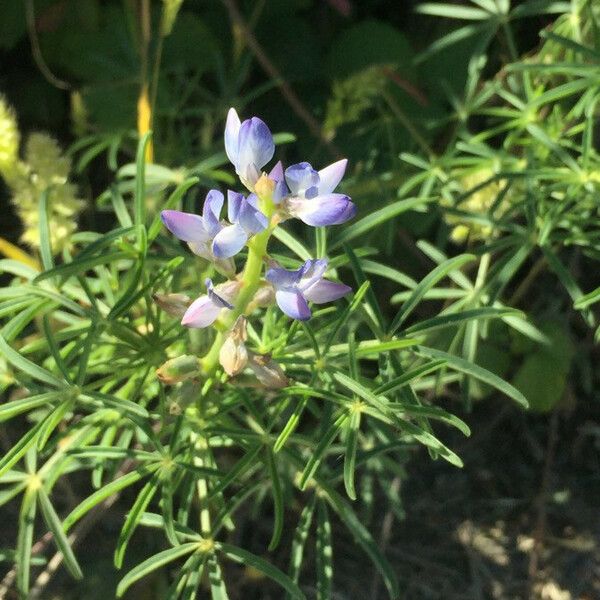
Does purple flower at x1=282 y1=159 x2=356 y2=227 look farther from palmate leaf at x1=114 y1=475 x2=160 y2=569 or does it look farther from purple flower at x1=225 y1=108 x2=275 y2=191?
palmate leaf at x1=114 y1=475 x2=160 y2=569

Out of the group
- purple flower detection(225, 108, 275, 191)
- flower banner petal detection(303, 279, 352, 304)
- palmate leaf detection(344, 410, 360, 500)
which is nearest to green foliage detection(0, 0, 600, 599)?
palmate leaf detection(344, 410, 360, 500)

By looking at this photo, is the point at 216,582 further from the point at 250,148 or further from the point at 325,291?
the point at 250,148

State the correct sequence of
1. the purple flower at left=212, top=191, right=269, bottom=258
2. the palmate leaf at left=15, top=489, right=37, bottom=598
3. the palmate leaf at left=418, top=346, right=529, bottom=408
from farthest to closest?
the palmate leaf at left=15, top=489, right=37, bottom=598 → the palmate leaf at left=418, top=346, right=529, bottom=408 → the purple flower at left=212, top=191, right=269, bottom=258

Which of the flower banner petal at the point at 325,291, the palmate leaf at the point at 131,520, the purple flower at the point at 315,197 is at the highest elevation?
the purple flower at the point at 315,197

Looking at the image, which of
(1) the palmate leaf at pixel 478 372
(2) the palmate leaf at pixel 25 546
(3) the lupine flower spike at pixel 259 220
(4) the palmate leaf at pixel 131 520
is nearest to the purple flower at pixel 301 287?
(3) the lupine flower spike at pixel 259 220

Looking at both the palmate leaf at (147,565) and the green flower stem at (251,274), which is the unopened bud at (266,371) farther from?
the palmate leaf at (147,565)

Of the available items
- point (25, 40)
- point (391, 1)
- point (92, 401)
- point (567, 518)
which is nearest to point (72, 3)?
point (25, 40)
